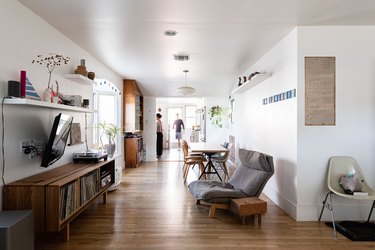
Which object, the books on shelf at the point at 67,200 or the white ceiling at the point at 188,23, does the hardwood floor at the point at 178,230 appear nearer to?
the books on shelf at the point at 67,200

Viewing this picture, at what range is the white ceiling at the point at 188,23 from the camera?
8.36 feet

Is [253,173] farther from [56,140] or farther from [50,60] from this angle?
[50,60]

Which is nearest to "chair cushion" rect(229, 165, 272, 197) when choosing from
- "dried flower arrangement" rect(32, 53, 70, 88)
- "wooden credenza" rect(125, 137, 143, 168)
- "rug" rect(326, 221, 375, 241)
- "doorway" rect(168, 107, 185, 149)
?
"rug" rect(326, 221, 375, 241)

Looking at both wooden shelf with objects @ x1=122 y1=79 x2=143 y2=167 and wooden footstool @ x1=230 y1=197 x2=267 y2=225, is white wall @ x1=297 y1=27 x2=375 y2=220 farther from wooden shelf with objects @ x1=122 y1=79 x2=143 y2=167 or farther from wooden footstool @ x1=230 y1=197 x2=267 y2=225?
wooden shelf with objects @ x1=122 y1=79 x2=143 y2=167

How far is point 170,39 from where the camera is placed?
11.8ft

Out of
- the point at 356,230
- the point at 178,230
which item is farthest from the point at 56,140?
the point at 356,230

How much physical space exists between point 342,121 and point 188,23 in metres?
A: 2.33

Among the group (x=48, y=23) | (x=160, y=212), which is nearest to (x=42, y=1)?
(x=48, y=23)

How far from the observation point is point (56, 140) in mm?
2734

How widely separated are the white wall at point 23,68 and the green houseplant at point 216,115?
5.58 metres

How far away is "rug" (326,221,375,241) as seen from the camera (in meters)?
2.65

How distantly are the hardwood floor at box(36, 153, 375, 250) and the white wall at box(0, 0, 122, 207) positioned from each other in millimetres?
920

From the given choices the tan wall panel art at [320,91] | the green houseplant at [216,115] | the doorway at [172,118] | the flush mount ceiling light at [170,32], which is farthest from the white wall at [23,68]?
the doorway at [172,118]

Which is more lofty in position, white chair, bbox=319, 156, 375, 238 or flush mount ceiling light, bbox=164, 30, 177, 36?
flush mount ceiling light, bbox=164, 30, 177, 36
